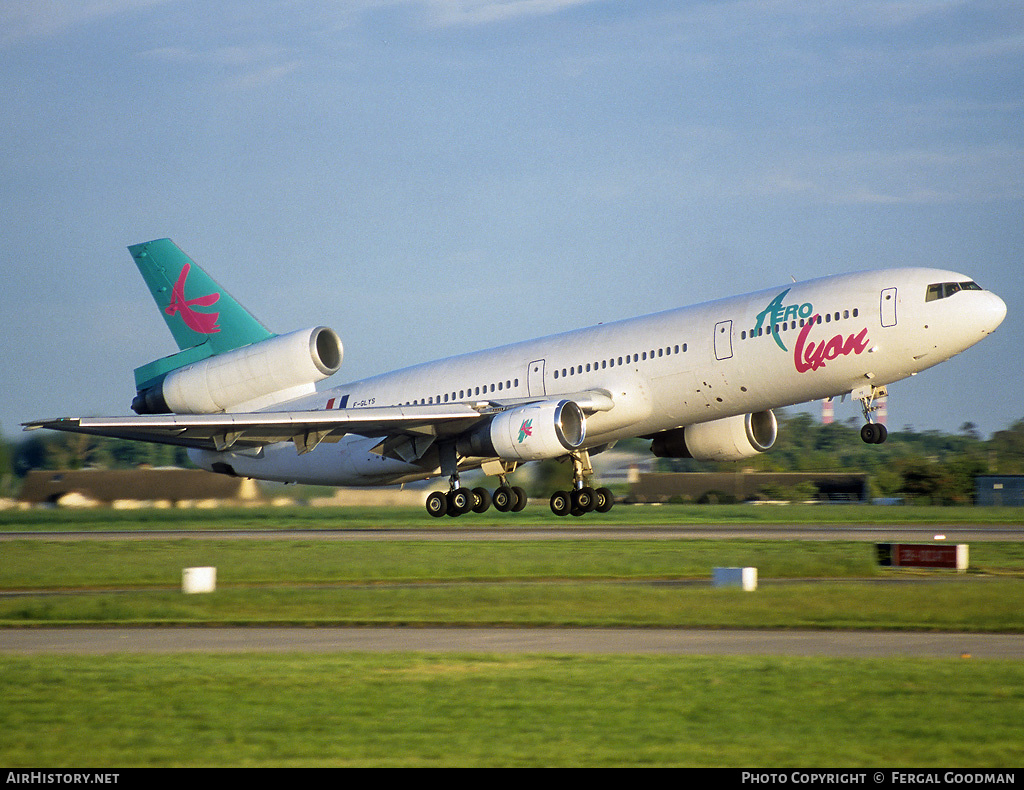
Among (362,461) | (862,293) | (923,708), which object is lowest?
(923,708)

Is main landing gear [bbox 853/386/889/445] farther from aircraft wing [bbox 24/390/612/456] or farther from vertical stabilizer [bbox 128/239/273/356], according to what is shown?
vertical stabilizer [bbox 128/239/273/356]

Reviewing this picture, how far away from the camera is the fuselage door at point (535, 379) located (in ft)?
118

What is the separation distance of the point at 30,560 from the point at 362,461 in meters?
11.5

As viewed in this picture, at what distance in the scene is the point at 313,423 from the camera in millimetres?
34719

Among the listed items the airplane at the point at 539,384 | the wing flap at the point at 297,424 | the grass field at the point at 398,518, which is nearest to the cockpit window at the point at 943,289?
the airplane at the point at 539,384

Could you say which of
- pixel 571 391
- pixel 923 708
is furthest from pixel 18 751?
pixel 571 391

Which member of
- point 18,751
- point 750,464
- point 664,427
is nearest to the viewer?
point 18,751

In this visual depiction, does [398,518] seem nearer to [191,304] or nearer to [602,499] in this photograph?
[191,304]

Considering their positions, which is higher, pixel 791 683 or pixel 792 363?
pixel 792 363

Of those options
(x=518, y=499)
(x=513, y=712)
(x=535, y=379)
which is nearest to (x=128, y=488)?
(x=518, y=499)

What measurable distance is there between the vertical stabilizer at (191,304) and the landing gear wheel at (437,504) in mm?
8729

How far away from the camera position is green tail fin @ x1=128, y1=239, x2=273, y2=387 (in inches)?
1614

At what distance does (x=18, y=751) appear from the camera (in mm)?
10391
